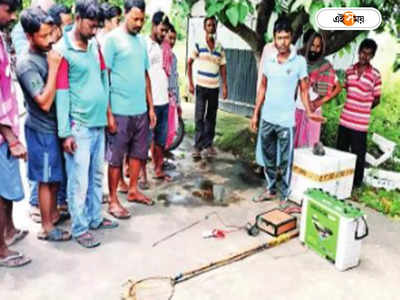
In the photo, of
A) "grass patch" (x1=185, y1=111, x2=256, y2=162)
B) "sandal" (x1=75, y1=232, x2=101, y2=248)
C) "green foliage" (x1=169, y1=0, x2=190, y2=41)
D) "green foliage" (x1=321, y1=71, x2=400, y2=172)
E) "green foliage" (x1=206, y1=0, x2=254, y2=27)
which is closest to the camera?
"green foliage" (x1=206, y1=0, x2=254, y2=27)

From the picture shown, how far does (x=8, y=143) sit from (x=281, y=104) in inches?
93.7

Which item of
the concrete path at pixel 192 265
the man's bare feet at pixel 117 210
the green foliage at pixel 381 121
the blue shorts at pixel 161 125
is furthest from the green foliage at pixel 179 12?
the green foliage at pixel 381 121

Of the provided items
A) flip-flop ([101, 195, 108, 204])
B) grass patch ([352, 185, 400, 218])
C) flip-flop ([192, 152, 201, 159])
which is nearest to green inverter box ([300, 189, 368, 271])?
grass patch ([352, 185, 400, 218])

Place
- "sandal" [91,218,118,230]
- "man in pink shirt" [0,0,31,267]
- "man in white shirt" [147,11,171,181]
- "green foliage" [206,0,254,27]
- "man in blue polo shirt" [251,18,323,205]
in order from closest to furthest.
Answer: "man in pink shirt" [0,0,31,267] < "green foliage" [206,0,254,27] < "sandal" [91,218,118,230] < "man in blue polo shirt" [251,18,323,205] < "man in white shirt" [147,11,171,181]

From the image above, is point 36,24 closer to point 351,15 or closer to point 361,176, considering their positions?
point 351,15

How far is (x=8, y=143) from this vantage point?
284cm

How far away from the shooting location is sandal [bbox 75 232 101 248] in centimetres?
327

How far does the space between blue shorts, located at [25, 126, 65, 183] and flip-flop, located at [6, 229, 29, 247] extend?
502 mm

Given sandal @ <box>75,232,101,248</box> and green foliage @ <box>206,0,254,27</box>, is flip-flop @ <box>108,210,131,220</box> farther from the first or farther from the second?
green foliage @ <box>206,0,254,27</box>

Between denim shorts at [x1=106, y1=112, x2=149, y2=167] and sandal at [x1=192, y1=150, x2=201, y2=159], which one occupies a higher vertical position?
denim shorts at [x1=106, y1=112, x2=149, y2=167]

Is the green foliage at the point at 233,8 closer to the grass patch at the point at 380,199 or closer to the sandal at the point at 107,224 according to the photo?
the sandal at the point at 107,224

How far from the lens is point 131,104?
3.70 m

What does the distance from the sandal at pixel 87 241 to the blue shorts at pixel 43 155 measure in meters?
0.50

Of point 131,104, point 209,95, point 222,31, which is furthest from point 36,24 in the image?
point 222,31
